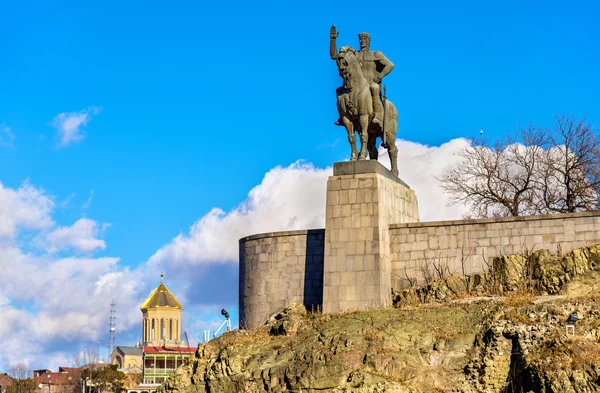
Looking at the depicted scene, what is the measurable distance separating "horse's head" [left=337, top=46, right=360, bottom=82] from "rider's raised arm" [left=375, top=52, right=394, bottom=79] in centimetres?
83

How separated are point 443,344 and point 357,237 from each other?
5.31m

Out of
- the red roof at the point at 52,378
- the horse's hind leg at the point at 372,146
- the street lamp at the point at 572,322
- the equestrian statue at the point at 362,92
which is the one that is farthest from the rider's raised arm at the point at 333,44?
the red roof at the point at 52,378

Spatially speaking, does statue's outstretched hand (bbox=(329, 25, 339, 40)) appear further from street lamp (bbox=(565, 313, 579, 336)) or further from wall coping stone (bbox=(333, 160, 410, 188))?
street lamp (bbox=(565, 313, 579, 336))

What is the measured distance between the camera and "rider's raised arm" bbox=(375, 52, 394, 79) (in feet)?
114

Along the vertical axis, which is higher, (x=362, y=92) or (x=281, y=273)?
(x=362, y=92)

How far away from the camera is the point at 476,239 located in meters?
33.0

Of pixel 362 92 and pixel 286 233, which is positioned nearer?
pixel 362 92

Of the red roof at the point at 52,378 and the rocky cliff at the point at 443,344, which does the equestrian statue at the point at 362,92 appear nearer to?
the rocky cliff at the point at 443,344

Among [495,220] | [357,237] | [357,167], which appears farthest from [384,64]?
[495,220]

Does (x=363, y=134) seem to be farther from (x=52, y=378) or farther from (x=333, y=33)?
(x=52, y=378)

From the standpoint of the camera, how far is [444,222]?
33.5 metres

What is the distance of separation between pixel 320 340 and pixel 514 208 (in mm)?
15770

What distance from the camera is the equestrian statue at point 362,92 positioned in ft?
113

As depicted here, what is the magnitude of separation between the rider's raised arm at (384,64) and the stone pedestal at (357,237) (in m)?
3.03
